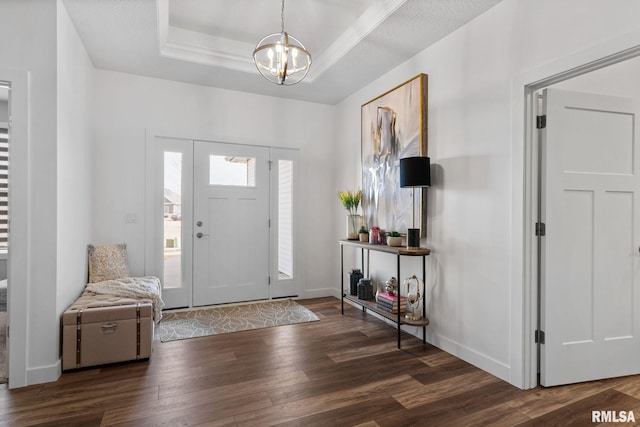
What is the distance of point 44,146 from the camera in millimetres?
2412

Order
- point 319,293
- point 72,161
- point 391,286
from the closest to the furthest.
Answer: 1. point 72,161
2. point 391,286
3. point 319,293

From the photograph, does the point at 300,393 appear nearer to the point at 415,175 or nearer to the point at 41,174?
the point at 415,175

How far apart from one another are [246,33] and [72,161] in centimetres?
205

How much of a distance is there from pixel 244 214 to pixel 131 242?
1.34m

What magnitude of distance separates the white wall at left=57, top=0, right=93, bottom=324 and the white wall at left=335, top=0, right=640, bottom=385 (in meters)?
3.06

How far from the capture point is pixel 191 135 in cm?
417

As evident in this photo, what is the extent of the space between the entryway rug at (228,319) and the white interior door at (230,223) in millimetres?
233

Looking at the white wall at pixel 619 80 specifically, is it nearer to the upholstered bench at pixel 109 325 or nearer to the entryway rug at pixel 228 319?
the entryway rug at pixel 228 319

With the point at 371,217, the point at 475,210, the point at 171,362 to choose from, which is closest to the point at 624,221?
the point at 475,210

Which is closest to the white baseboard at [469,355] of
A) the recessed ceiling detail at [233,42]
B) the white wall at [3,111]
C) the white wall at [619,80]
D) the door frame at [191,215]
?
the door frame at [191,215]

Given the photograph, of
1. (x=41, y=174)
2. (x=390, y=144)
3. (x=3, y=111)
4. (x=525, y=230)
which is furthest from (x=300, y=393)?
(x=3, y=111)

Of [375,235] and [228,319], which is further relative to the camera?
[228,319]

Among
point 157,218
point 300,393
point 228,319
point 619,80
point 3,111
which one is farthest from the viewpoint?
point 3,111

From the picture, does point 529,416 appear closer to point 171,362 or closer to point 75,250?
point 171,362
